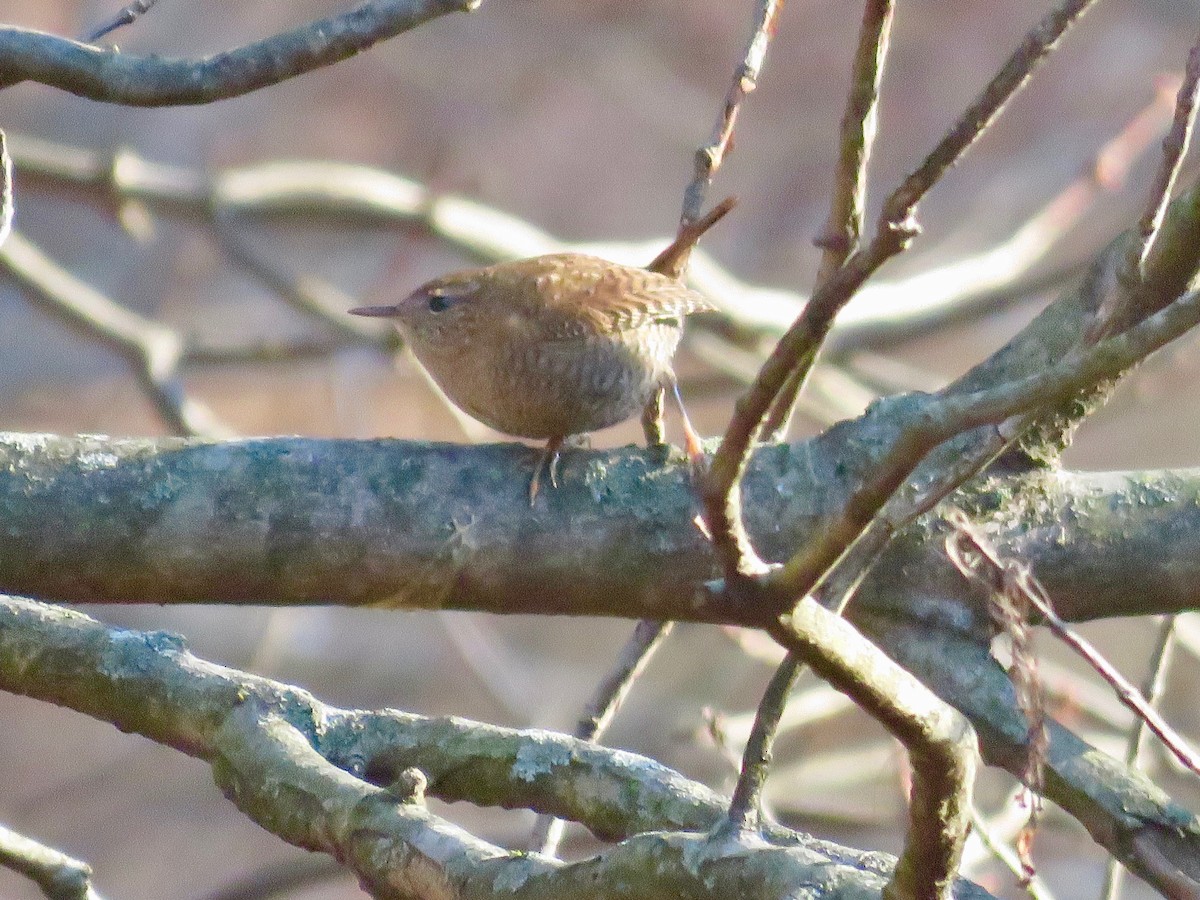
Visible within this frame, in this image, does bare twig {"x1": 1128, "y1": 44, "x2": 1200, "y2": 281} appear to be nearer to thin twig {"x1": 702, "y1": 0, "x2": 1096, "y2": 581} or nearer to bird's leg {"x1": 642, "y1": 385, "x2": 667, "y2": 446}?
thin twig {"x1": 702, "y1": 0, "x2": 1096, "y2": 581}

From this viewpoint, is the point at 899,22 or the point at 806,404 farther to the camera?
the point at 899,22

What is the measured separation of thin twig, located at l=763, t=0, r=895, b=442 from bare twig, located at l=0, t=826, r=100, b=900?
0.93m

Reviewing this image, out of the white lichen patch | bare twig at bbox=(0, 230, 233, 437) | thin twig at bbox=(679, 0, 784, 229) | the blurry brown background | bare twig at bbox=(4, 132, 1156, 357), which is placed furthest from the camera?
the blurry brown background

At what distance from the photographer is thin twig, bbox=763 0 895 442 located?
1.00 m

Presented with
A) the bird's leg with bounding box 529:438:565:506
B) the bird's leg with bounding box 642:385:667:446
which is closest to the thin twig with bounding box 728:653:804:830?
the bird's leg with bounding box 529:438:565:506

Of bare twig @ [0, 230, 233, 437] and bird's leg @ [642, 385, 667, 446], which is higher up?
bare twig @ [0, 230, 233, 437]

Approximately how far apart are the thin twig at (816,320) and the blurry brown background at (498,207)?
5.20m

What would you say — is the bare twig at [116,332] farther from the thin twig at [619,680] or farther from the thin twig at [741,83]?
the thin twig at [741,83]

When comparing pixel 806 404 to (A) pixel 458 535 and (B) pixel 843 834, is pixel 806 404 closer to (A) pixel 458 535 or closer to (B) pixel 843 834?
(B) pixel 843 834

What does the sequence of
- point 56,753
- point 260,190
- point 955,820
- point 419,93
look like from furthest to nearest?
point 419,93
point 56,753
point 260,190
point 955,820

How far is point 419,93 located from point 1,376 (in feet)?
7.77

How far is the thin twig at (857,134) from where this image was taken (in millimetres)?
1002

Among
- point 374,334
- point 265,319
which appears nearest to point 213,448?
point 374,334

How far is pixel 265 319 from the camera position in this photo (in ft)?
22.2
